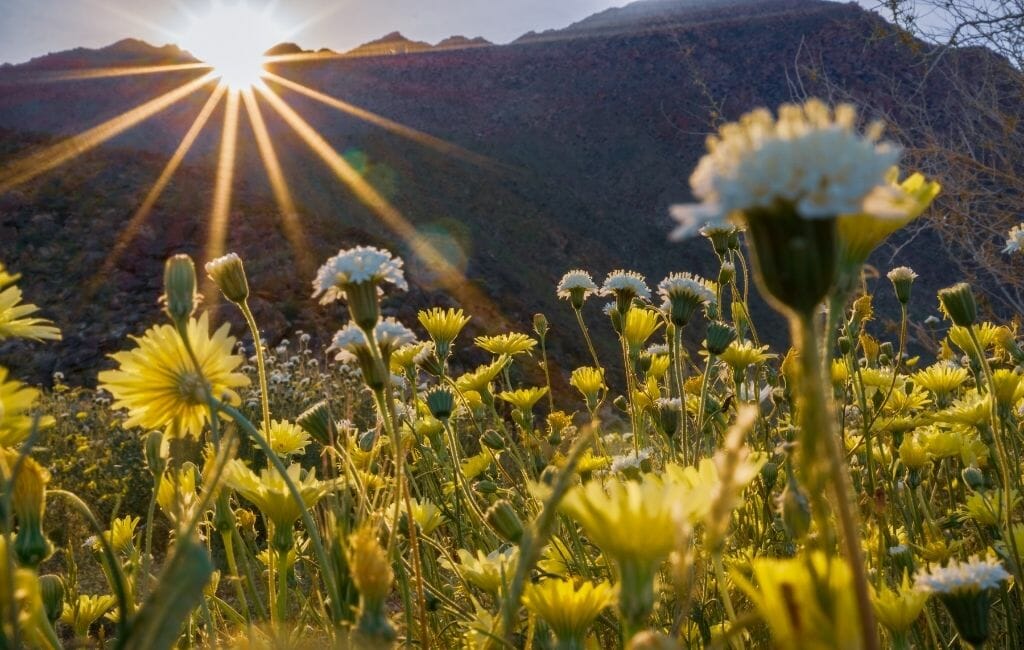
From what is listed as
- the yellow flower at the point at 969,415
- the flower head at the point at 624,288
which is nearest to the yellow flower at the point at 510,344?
the flower head at the point at 624,288

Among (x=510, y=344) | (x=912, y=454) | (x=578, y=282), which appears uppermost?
(x=578, y=282)

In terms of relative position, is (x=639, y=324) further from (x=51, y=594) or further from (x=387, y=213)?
(x=387, y=213)

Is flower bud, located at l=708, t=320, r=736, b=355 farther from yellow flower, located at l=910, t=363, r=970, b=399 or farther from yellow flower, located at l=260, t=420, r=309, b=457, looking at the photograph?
yellow flower, located at l=260, t=420, r=309, b=457

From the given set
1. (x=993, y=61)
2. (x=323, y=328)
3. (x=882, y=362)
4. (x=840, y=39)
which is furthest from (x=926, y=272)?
(x=882, y=362)

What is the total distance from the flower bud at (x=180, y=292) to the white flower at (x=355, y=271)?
0.71ft

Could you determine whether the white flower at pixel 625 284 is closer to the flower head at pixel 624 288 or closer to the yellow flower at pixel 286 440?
the flower head at pixel 624 288

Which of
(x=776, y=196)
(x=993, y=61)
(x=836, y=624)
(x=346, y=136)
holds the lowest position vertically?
(x=836, y=624)

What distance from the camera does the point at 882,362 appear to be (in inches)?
147

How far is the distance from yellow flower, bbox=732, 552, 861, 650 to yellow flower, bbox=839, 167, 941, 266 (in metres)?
0.30

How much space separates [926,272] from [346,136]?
2540 cm

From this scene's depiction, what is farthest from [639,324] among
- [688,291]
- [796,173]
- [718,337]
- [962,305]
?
[796,173]

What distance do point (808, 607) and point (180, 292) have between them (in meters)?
0.96

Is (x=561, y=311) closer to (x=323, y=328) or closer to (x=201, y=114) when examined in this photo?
(x=323, y=328)

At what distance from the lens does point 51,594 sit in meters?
1.44
